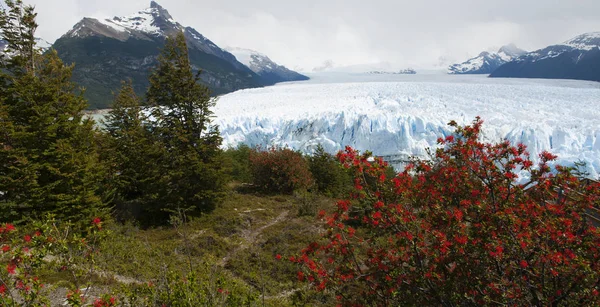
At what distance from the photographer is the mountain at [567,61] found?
90775 millimetres

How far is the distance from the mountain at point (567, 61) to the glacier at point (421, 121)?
72.0 m

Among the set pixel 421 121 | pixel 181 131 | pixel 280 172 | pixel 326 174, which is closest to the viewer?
pixel 181 131

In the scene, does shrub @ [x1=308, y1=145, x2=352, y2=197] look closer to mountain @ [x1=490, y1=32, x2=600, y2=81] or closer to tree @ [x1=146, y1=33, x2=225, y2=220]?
tree @ [x1=146, y1=33, x2=225, y2=220]

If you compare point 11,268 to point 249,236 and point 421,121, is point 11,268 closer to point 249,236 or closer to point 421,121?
point 249,236

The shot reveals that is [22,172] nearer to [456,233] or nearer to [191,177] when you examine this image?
[191,177]

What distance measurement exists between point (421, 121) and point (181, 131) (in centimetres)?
2579

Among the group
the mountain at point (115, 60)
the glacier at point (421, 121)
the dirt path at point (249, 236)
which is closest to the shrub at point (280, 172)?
the dirt path at point (249, 236)

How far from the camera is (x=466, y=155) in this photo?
16.7 ft

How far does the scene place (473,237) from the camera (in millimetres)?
4422

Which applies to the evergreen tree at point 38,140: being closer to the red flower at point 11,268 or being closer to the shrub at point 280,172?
the red flower at point 11,268

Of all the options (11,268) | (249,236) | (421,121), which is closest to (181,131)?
(249,236)

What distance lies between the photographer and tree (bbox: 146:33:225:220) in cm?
1445

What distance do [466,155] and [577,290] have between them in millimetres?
2220

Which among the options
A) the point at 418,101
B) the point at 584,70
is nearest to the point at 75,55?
the point at 418,101
